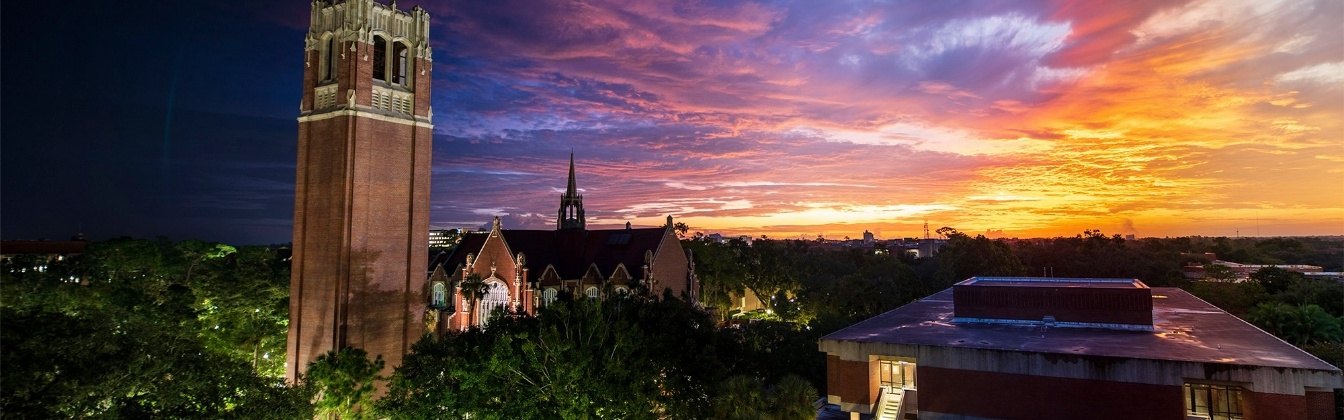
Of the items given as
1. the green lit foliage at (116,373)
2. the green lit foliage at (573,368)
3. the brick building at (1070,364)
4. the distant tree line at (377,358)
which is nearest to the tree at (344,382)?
the distant tree line at (377,358)

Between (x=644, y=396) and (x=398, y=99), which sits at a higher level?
(x=398, y=99)

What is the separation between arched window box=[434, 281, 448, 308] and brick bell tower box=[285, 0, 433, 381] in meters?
13.8

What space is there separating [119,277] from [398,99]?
25934 mm

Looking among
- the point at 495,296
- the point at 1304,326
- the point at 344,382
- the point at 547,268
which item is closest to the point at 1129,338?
the point at 1304,326

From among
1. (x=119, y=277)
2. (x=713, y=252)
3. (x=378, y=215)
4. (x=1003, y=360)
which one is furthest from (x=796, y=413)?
(x=713, y=252)

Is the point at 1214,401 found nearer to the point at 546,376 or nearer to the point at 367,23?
the point at 546,376

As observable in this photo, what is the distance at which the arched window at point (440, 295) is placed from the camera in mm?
52531

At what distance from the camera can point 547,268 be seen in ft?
180

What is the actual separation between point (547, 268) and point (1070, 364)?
42.8 metres

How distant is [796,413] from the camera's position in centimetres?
1997

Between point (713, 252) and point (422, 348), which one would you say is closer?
point (422, 348)

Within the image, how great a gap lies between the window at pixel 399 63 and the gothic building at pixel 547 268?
56.2 feet

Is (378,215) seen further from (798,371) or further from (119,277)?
(798,371)

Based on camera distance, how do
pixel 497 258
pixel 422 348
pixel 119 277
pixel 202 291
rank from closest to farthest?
1. pixel 422 348
2. pixel 202 291
3. pixel 119 277
4. pixel 497 258
